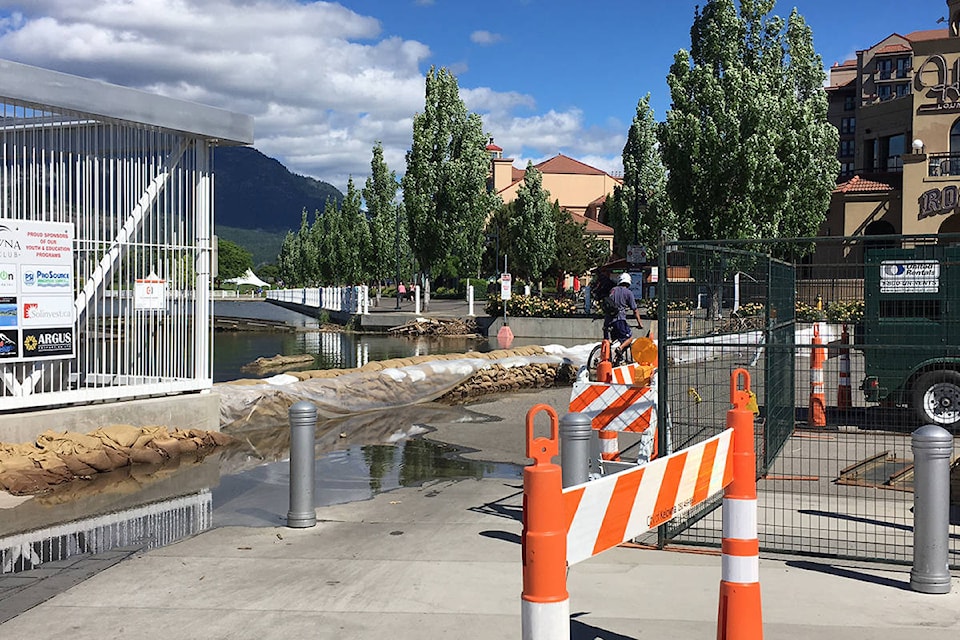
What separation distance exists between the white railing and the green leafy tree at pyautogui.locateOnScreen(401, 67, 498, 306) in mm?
4186

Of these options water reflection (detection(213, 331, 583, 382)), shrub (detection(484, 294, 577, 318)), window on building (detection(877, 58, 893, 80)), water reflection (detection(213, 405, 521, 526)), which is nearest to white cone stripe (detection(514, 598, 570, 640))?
water reflection (detection(213, 405, 521, 526))

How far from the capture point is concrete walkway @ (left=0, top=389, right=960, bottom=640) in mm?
5590

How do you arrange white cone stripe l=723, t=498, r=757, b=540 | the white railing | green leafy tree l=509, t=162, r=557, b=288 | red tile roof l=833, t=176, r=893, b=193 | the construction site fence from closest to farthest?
1. white cone stripe l=723, t=498, r=757, b=540
2. the construction site fence
3. red tile roof l=833, t=176, r=893, b=193
4. the white railing
5. green leafy tree l=509, t=162, r=557, b=288

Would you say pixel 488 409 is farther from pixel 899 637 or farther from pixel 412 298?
pixel 412 298

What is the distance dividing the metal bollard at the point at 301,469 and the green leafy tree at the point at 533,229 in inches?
2179

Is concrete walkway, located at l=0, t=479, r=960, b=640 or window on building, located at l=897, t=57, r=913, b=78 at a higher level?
window on building, located at l=897, t=57, r=913, b=78

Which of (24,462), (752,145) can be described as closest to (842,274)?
(24,462)

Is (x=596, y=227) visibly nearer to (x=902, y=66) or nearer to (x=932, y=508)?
(x=902, y=66)

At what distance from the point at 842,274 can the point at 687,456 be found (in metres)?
8.26

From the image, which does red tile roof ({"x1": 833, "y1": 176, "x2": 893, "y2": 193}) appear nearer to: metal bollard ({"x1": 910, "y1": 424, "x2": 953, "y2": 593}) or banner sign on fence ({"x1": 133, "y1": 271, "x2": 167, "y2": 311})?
banner sign on fence ({"x1": 133, "y1": 271, "x2": 167, "y2": 311})

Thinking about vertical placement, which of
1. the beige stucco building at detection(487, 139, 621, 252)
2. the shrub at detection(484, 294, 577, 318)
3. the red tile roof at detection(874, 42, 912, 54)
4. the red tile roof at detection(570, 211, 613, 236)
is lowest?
the shrub at detection(484, 294, 577, 318)

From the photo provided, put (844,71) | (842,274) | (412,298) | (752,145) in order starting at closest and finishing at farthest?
(842,274) → (752,145) → (412,298) → (844,71)

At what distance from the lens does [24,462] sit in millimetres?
9789

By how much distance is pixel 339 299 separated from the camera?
56.1 m
